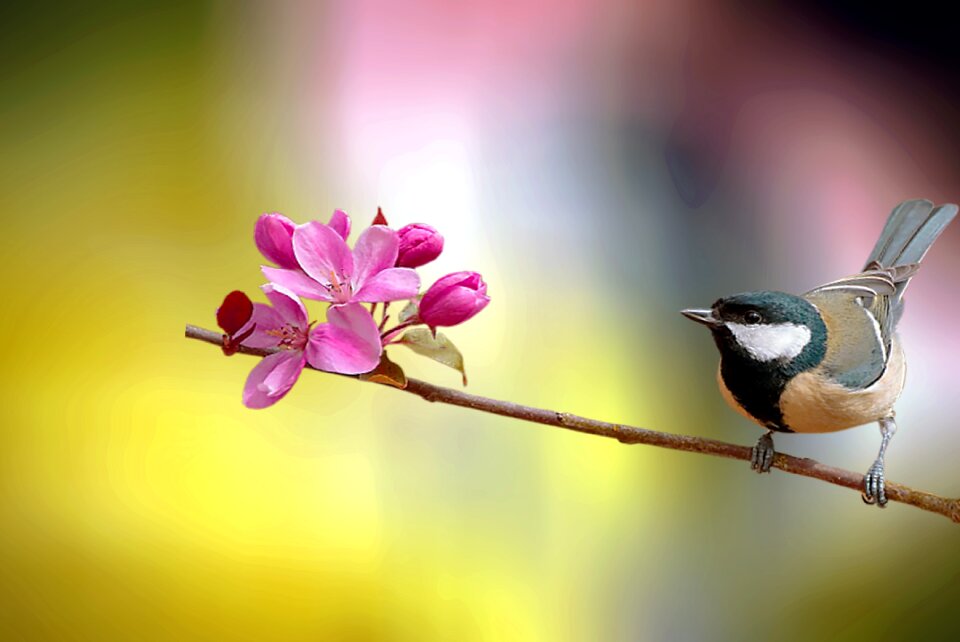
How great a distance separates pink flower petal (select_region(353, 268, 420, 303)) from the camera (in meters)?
A: 0.38

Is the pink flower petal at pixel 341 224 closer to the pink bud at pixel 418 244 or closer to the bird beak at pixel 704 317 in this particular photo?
the pink bud at pixel 418 244

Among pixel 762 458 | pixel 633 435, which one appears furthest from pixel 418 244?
pixel 762 458

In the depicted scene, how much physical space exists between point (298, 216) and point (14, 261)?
31 centimetres

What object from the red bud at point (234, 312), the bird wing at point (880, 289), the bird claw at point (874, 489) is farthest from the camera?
the bird wing at point (880, 289)

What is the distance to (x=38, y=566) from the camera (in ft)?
2.86

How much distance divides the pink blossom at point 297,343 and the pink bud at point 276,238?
2 cm

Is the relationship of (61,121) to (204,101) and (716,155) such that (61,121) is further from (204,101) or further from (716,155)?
(716,155)

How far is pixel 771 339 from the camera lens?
1.80ft

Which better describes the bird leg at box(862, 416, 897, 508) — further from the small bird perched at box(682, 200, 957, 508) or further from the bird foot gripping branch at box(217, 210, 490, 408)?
the bird foot gripping branch at box(217, 210, 490, 408)

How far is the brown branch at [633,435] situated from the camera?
15.0 inches

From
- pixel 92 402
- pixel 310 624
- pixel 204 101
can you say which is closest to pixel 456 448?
pixel 310 624

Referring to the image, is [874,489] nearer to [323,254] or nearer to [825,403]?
[825,403]

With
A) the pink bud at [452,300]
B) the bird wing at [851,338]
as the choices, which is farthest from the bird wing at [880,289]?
the pink bud at [452,300]

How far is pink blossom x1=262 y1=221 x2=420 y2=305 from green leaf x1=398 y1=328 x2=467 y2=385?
34 millimetres
